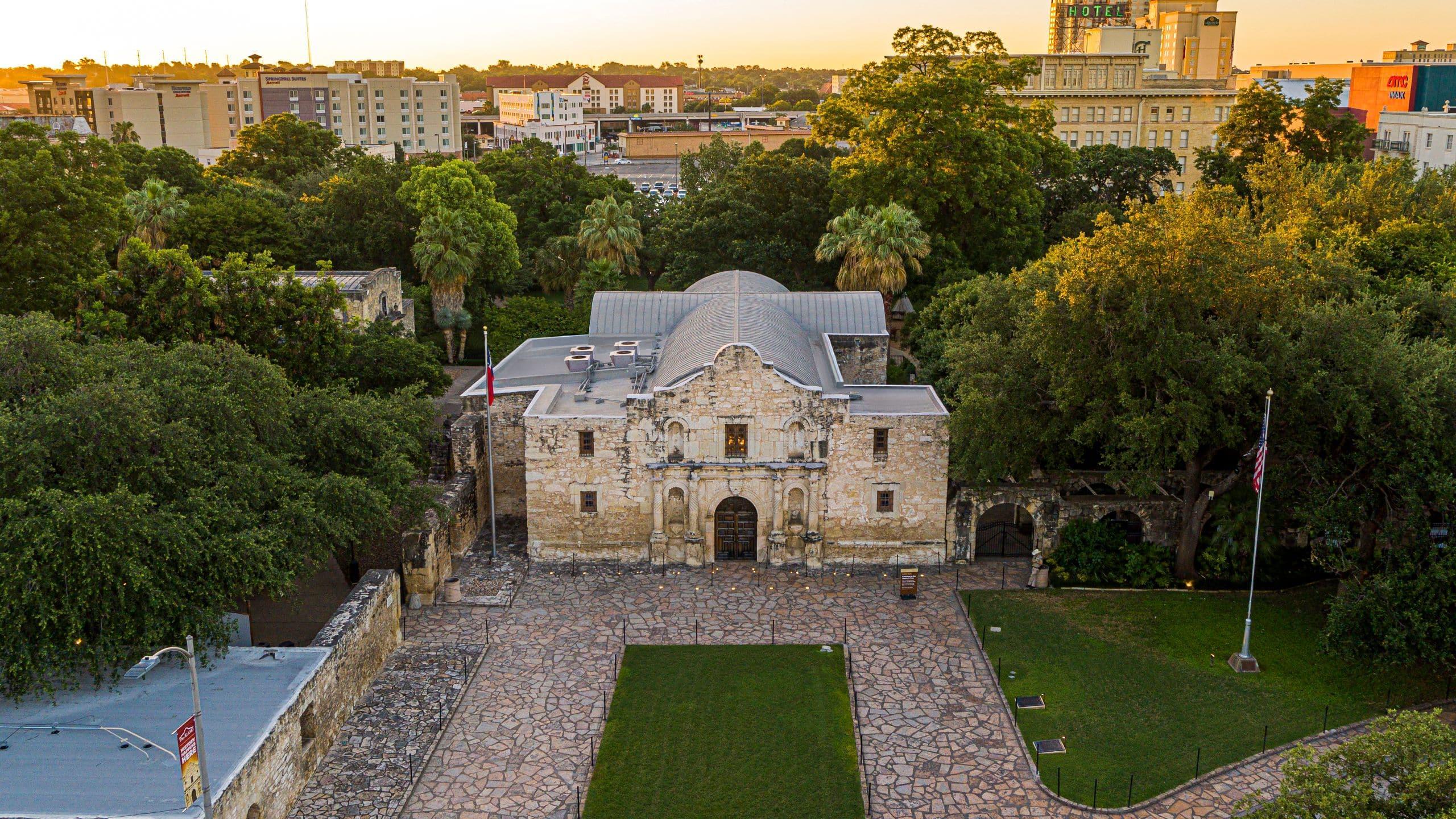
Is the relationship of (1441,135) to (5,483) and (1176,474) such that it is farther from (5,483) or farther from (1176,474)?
(5,483)

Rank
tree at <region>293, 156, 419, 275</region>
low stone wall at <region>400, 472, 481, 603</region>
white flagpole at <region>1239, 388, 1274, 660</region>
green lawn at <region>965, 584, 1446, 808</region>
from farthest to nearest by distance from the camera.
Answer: tree at <region>293, 156, 419, 275</region>, low stone wall at <region>400, 472, 481, 603</region>, white flagpole at <region>1239, 388, 1274, 660</region>, green lawn at <region>965, 584, 1446, 808</region>

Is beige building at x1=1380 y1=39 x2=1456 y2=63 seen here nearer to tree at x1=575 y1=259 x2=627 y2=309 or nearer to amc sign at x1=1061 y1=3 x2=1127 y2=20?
amc sign at x1=1061 y1=3 x2=1127 y2=20

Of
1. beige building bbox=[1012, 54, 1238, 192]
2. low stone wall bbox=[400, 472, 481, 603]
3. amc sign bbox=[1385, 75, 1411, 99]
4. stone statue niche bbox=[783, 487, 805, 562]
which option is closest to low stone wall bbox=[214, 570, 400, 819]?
low stone wall bbox=[400, 472, 481, 603]

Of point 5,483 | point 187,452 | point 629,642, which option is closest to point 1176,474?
point 629,642

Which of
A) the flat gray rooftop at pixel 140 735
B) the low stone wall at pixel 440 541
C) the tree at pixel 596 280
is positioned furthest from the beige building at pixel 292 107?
the flat gray rooftop at pixel 140 735

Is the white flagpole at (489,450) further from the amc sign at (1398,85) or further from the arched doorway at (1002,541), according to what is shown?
the amc sign at (1398,85)
